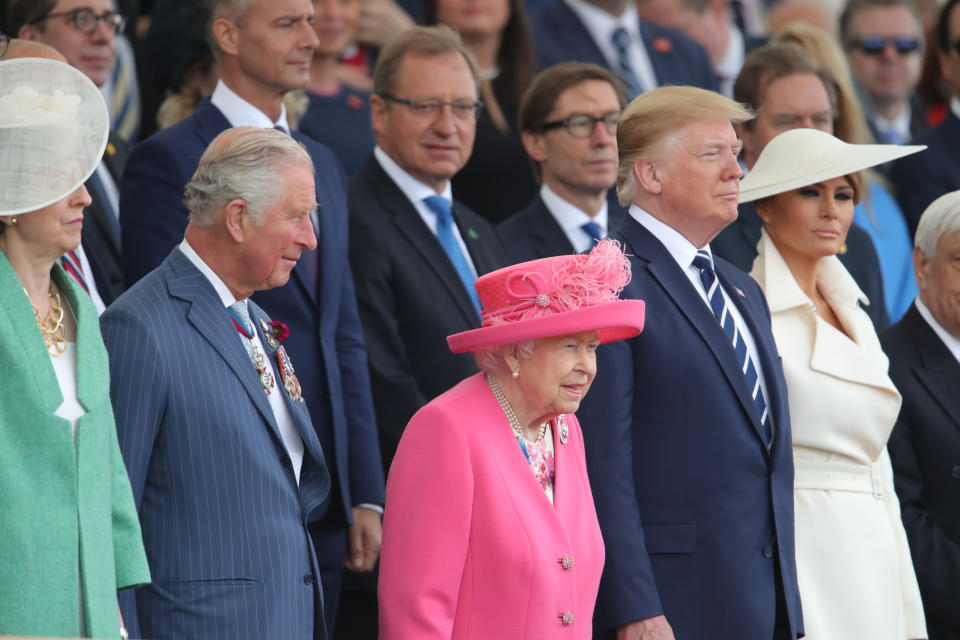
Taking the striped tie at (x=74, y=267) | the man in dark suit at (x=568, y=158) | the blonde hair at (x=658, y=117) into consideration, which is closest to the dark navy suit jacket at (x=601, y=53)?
the man in dark suit at (x=568, y=158)

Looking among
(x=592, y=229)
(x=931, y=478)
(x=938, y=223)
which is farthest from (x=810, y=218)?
(x=592, y=229)

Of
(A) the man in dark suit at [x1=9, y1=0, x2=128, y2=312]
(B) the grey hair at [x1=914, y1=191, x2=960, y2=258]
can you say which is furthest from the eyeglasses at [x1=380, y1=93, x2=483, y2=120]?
(B) the grey hair at [x1=914, y1=191, x2=960, y2=258]

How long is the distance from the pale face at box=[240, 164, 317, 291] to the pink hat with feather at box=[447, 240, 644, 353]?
0.49 metres

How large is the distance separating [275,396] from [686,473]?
1223mm

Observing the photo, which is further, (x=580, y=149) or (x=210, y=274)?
(x=580, y=149)

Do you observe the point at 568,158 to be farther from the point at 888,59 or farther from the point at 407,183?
the point at 888,59

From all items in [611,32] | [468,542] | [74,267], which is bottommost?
[468,542]

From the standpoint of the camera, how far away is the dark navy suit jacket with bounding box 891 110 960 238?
7207 mm

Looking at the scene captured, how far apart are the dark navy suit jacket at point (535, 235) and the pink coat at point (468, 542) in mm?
2108

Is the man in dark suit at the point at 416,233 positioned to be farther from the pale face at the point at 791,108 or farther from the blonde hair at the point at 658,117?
the pale face at the point at 791,108

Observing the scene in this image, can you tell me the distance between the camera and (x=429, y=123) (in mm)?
5496

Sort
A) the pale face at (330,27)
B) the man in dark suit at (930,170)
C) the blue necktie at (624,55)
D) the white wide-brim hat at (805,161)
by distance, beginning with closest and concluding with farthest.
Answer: the white wide-brim hat at (805,161) < the pale face at (330,27) < the man in dark suit at (930,170) < the blue necktie at (624,55)

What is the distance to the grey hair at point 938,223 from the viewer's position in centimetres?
531

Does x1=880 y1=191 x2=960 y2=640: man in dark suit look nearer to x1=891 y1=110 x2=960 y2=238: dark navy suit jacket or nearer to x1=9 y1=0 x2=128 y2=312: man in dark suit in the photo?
x1=891 y1=110 x2=960 y2=238: dark navy suit jacket
